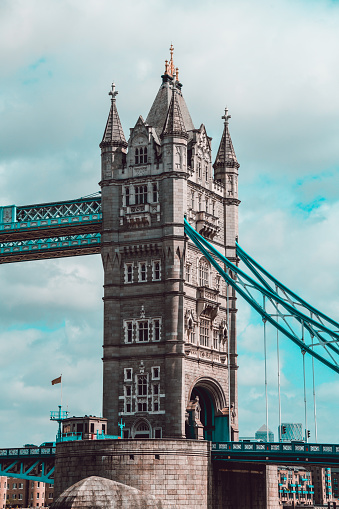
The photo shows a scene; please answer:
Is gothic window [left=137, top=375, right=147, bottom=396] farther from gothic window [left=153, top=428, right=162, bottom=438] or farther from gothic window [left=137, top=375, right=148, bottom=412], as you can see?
gothic window [left=153, top=428, right=162, bottom=438]

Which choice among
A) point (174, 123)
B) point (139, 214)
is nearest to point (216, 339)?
point (139, 214)

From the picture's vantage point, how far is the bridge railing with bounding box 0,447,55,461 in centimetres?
9050

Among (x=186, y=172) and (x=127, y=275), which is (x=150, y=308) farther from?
(x=186, y=172)

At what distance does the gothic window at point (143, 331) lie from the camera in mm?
91750

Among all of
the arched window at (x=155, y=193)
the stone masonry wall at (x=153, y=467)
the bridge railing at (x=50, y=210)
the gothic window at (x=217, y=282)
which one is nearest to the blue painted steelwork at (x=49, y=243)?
the bridge railing at (x=50, y=210)

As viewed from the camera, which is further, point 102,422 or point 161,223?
point 161,223

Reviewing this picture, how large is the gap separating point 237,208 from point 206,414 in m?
21.8

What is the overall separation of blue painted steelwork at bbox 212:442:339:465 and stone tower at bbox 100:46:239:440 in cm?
579

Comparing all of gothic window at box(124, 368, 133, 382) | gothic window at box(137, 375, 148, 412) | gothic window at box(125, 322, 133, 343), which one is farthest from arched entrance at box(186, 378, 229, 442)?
gothic window at box(125, 322, 133, 343)

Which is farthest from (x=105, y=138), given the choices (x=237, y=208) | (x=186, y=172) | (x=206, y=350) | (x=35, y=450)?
(x=35, y=450)

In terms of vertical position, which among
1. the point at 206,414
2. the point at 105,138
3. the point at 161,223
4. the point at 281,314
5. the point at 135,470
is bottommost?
the point at 135,470

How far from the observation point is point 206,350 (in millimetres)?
94375

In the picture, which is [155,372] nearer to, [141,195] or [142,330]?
[142,330]

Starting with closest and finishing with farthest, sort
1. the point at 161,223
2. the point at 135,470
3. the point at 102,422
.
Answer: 1. the point at 135,470
2. the point at 102,422
3. the point at 161,223
